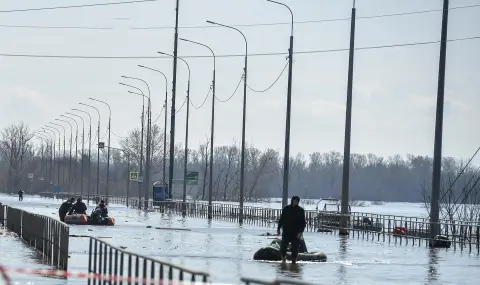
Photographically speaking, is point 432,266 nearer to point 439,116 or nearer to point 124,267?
point 439,116

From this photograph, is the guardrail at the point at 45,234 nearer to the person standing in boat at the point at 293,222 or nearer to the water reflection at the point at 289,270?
the water reflection at the point at 289,270

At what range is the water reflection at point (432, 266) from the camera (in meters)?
29.3

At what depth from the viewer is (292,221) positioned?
108 feet

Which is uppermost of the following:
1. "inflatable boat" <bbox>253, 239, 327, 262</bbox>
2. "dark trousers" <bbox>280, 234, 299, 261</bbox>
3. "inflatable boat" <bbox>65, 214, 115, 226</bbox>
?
"dark trousers" <bbox>280, 234, 299, 261</bbox>

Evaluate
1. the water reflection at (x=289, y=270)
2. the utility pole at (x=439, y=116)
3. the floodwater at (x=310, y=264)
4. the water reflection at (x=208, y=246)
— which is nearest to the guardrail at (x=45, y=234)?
the floodwater at (x=310, y=264)

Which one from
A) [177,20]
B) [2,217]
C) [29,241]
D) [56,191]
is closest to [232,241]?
[29,241]

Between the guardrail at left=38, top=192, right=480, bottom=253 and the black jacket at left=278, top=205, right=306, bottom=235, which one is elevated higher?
the black jacket at left=278, top=205, right=306, bottom=235

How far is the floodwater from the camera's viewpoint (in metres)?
28.7

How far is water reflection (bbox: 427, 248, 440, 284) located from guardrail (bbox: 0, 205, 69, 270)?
798 cm

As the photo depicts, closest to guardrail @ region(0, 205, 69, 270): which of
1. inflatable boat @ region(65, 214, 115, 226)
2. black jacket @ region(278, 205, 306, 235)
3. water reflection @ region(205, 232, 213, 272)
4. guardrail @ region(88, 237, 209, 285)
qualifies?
water reflection @ region(205, 232, 213, 272)

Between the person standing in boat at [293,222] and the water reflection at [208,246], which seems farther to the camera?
the person standing in boat at [293,222]

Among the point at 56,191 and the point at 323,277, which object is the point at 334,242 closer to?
the point at 323,277

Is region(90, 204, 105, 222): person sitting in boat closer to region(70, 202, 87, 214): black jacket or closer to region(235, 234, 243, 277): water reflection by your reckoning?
region(70, 202, 87, 214): black jacket

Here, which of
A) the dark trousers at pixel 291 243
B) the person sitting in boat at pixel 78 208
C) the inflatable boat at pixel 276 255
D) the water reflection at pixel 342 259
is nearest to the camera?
the water reflection at pixel 342 259
